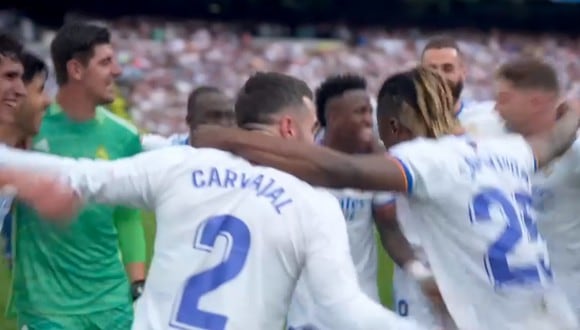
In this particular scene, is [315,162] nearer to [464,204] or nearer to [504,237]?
[464,204]

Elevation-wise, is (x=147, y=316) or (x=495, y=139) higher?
(x=495, y=139)

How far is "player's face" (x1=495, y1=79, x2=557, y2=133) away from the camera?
491 cm

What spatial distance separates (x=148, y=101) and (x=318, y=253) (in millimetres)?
16575

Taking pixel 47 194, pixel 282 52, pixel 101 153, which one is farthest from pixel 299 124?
pixel 282 52

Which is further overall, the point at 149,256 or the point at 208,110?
the point at 149,256

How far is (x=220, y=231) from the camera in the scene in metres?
3.84

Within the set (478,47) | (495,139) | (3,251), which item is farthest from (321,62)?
(495,139)

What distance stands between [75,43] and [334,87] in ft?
4.83

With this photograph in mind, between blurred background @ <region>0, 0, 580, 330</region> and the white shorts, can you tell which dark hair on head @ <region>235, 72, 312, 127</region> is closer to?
the white shorts

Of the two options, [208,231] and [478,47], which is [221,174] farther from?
[478,47]

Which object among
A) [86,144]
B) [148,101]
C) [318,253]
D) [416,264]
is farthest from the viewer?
[148,101]

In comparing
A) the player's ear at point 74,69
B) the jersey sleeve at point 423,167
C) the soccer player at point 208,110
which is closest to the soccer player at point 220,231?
the jersey sleeve at point 423,167

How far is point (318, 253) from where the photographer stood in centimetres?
373

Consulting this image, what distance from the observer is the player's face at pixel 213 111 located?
6.80m
